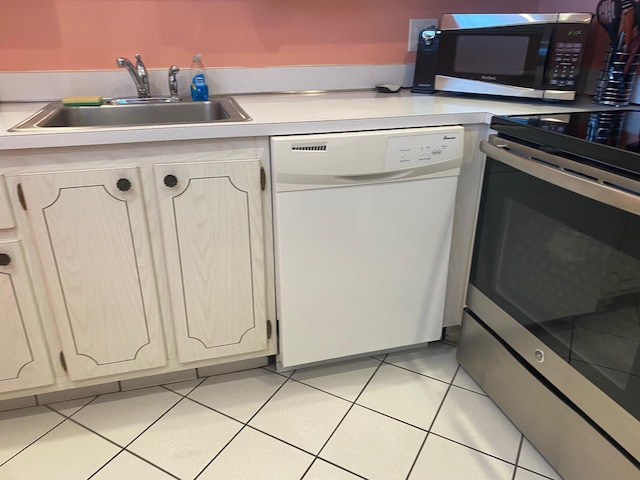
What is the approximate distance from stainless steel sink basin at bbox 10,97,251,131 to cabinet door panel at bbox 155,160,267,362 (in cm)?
29

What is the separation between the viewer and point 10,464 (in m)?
1.40

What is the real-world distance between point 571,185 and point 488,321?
578 mm

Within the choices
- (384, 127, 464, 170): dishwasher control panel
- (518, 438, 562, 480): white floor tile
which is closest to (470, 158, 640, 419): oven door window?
(384, 127, 464, 170): dishwasher control panel

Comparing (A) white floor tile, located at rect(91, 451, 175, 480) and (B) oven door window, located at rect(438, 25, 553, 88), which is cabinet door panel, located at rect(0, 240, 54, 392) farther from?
(B) oven door window, located at rect(438, 25, 553, 88)

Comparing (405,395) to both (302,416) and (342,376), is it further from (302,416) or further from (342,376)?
(302,416)

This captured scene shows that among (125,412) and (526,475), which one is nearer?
(526,475)

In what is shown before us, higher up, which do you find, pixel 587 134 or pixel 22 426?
pixel 587 134

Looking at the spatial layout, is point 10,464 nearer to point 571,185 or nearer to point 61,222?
point 61,222

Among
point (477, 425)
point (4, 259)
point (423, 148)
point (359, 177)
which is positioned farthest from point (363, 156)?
point (4, 259)

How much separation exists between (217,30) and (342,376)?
1.34 m

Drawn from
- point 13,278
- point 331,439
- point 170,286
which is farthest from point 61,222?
point 331,439

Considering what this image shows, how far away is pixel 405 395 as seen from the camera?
5.47 ft

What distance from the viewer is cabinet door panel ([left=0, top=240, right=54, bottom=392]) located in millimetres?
1346

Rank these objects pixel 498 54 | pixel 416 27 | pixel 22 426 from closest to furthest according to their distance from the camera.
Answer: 1. pixel 22 426
2. pixel 498 54
3. pixel 416 27
